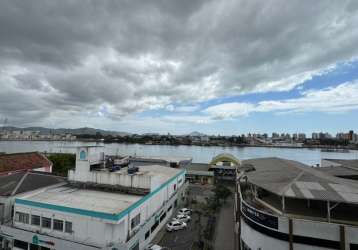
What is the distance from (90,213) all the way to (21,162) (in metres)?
25.0

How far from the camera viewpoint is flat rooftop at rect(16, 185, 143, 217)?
1725 centimetres

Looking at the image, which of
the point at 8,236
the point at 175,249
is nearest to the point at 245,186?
the point at 175,249

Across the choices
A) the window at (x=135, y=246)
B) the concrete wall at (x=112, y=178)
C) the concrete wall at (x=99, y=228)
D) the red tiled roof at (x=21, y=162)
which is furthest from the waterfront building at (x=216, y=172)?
the window at (x=135, y=246)

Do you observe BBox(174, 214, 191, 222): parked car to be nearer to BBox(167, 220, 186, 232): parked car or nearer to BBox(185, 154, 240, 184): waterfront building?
BBox(167, 220, 186, 232): parked car

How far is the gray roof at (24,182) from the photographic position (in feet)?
70.8

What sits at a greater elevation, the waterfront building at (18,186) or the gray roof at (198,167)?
the waterfront building at (18,186)

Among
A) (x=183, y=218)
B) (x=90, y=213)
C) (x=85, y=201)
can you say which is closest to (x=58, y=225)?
(x=85, y=201)

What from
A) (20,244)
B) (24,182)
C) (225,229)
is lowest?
(225,229)

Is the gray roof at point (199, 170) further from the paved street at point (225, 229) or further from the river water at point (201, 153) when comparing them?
the river water at point (201, 153)

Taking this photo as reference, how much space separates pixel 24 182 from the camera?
23156mm

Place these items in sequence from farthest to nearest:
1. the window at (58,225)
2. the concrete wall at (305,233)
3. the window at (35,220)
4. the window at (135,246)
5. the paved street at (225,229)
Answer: the paved street at (225,229), the window at (35,220), the window at (58,225), the window at (135,246), the concrete wall at (305,233)

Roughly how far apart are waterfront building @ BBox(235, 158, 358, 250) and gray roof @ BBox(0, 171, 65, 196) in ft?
68.6

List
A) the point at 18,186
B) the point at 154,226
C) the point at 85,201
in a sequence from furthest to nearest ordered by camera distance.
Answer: the point at 18,186 < the point at 154,226 < the point at 85,201

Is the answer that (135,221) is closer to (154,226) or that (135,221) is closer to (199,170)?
(154,226)
